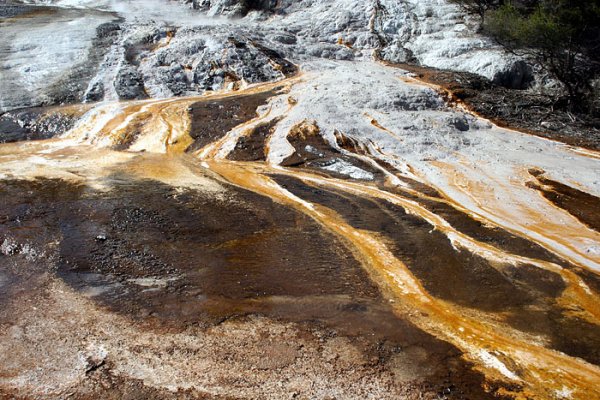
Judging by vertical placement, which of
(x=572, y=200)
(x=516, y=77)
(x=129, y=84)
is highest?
(x=516, y=77)

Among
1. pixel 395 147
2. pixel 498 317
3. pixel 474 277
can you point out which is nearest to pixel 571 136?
pixel 395 147

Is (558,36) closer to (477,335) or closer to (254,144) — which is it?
(254,144)

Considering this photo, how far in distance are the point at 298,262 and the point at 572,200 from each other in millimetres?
7545

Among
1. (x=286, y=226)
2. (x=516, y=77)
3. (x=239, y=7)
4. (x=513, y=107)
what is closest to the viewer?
(x=286, y=226)

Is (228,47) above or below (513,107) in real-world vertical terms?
above

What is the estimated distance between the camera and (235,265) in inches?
326

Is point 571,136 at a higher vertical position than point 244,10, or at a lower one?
lower

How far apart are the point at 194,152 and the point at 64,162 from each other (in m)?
3.64

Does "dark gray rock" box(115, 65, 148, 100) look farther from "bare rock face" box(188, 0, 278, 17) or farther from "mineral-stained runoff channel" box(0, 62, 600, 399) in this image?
"bare rock face" box(188, 0, 278, 17)

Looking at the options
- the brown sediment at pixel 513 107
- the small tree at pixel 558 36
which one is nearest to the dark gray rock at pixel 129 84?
the brown sediment at pixel 513 107

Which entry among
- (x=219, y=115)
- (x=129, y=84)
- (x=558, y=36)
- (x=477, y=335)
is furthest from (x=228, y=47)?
(x=477, y=335)

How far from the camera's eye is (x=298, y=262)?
27.9 feet

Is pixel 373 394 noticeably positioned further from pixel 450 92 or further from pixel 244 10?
pixel 244 10

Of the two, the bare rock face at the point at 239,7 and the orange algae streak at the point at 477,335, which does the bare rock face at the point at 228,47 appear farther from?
the orange algae streak at the point at 477,335
